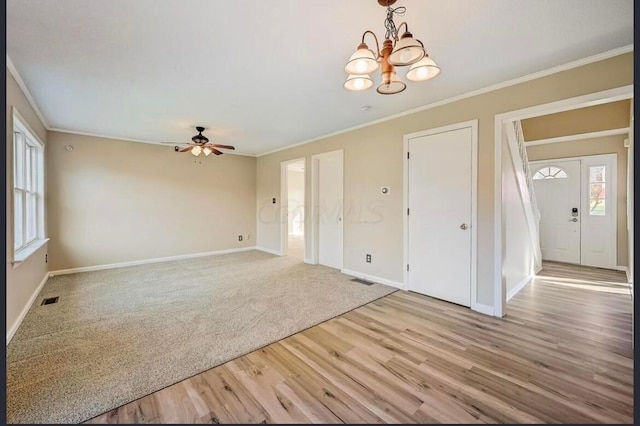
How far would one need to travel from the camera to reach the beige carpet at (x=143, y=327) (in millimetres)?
1768

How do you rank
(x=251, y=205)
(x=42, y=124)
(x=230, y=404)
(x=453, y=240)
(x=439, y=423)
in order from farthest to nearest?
(x=251, y=205)
(x=42, y=124)
(x=453, y=240)
(x=230, y=404)
(x=439, y=423)

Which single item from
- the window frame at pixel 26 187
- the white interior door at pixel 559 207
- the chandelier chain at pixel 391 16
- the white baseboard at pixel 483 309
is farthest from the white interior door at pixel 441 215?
the window frame at pixel 26 187

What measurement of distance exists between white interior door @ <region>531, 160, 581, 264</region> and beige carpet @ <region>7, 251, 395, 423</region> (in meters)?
4.16

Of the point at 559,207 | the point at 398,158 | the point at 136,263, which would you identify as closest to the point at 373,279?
the point at 398,158

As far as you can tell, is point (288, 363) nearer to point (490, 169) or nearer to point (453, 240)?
point (453, 240)

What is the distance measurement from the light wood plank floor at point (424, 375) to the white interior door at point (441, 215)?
1.77ft

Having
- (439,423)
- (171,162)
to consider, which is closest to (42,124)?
(171,162)

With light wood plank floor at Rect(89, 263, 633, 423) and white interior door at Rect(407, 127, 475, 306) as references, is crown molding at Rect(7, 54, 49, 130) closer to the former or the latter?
light wood plank floor at Rect(89, 263, 633, 423)

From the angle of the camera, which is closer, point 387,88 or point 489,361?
point 387,88

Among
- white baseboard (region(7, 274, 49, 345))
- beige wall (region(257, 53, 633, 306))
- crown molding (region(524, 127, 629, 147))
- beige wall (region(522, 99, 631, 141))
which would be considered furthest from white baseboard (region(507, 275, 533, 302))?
white baseboard (region(7, 274, 49, 345))

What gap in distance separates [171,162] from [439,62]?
17.4 feet

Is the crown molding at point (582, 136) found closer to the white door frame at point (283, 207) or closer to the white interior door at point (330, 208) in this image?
the white interior door at point (330, 208)

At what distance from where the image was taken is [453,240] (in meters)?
3.32

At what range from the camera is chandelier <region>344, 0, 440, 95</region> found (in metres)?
1.53
